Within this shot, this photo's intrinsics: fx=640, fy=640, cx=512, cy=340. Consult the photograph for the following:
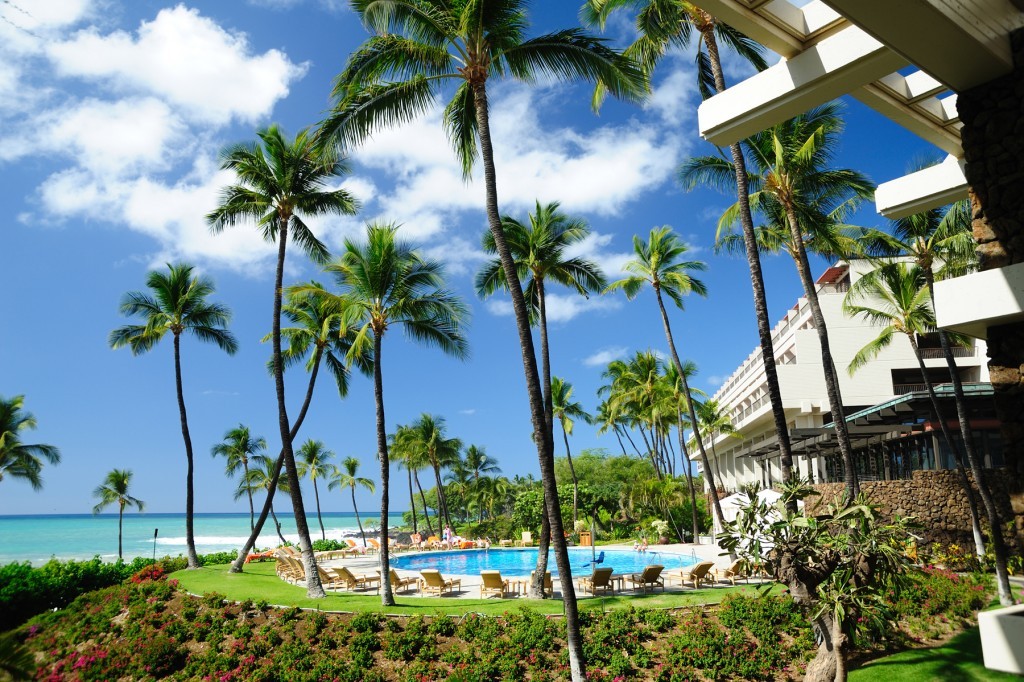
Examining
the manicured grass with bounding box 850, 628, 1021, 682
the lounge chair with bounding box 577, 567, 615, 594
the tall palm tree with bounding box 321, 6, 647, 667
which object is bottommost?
the manicured grass with bounding box 850, 628, 1021, 682

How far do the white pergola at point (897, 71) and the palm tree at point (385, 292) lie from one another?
13.0 meters

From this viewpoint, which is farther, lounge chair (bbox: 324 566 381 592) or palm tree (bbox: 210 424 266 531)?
palm tree (bbox: 210 424 266 531)

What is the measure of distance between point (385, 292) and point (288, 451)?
5437 millimetres

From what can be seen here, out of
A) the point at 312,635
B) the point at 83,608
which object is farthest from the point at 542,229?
the point at 83,608

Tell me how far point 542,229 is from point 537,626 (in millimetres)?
10776

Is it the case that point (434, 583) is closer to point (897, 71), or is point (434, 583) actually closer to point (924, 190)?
point (924, 190)

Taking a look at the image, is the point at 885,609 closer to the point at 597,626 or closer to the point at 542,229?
the point at 597,626

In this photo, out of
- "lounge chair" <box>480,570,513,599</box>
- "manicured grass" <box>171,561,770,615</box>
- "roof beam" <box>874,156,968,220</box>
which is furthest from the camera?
"lounge chair" <box>480,570,513,599</box>

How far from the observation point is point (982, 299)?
4074mm

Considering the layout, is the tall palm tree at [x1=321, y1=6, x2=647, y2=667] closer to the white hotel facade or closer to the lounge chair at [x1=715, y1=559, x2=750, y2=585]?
the lounge chair at [x1=715, y1=559, x2=750, y2=585]

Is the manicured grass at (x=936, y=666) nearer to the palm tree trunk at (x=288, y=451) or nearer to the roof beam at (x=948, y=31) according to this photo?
the roof beam at (x=948, y=31)

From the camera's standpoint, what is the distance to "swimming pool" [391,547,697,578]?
2442cm

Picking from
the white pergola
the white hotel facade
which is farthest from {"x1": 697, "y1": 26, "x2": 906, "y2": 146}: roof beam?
the white hotel facade

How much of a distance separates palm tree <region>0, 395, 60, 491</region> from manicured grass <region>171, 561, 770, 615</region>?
23.0 metres
